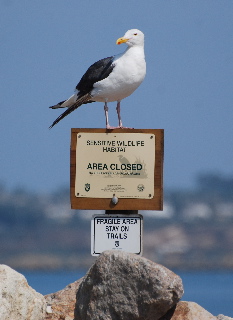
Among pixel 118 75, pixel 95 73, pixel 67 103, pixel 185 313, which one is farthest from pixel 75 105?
pixel 185 313

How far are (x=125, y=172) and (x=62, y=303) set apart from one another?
177 cm

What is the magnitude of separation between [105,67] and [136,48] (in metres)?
0.42

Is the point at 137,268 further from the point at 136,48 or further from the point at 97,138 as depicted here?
the point at 136,48

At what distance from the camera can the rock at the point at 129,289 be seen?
5.77 m

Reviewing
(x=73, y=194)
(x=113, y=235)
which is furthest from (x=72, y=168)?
(x=113, y=235)

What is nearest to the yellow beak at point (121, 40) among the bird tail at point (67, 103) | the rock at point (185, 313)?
the bird tail at point (67, 103)

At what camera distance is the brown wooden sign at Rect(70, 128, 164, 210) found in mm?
7137

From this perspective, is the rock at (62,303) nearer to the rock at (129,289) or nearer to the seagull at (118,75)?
the rock at (129,289)

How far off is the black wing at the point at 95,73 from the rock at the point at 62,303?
2.44 metres

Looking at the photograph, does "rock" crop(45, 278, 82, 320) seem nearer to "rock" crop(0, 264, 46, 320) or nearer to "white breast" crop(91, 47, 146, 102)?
"rock" crop(0, 264, 46, 320)

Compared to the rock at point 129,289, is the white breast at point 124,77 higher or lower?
higher

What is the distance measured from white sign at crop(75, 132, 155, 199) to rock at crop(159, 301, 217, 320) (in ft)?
4.70

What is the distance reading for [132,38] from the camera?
7.21 metres

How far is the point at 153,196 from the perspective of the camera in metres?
7.14
